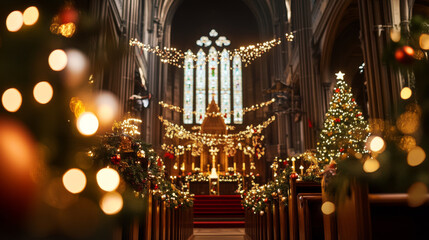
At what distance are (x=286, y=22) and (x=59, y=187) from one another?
60.2ft

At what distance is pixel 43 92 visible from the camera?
2.09 ft

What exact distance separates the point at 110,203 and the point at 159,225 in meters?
4.29

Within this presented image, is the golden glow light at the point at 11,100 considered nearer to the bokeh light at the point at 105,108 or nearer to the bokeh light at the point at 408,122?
the bokeh light at the point at 105,108

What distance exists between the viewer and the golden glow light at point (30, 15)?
25.5 inches

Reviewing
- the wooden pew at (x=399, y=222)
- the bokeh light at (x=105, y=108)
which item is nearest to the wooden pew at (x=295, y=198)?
the wooden pew at (x=399, y=222)

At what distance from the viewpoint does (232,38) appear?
79.9 ft

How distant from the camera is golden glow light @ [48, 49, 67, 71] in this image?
2.15ft

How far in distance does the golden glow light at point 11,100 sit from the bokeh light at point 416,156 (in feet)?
3.54

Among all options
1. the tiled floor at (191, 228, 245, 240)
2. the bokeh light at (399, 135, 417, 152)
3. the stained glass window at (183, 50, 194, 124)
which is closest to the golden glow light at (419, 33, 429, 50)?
the bokeh light at (399, 135, 417, 152)

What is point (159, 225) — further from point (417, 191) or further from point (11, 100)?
point (11, 100)

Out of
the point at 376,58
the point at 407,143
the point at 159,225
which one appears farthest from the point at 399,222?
the point at 376,58

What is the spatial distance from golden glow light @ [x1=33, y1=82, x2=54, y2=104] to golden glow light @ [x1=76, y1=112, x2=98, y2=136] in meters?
0.08

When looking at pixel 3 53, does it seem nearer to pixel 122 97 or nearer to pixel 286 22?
pixel 122 97

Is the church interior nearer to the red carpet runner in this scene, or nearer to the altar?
the red carpet runner
